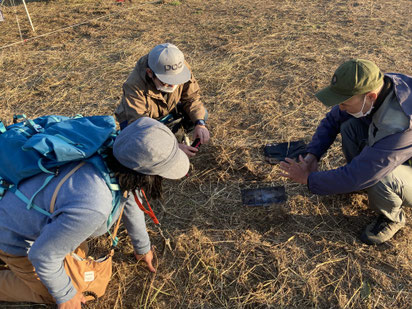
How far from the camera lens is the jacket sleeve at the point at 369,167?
2.11 metres

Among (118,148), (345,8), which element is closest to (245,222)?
(118,148)

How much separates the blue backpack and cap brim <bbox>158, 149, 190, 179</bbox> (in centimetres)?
26

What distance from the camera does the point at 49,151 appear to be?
1527mm

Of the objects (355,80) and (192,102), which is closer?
(355,80)

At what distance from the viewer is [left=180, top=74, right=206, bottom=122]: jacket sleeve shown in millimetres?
3250

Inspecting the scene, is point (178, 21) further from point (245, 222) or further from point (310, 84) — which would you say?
point (245, 222)

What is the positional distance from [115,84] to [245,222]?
3.24m

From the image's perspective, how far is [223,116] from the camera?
4.19 metres

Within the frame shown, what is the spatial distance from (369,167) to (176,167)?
1.36 m

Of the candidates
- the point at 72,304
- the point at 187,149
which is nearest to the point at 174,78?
the point at 187,149

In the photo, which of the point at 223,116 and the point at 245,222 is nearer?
the point at 245,222

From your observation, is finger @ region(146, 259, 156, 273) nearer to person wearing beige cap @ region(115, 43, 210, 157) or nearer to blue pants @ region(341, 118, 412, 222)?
person wearing beige cap @ region(115, 43, 210, 157)

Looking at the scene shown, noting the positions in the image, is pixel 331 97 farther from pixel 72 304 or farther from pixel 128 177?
pixel 72 304

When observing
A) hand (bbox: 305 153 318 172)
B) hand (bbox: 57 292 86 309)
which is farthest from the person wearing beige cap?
hand (bbox: 57 292 86 309)
